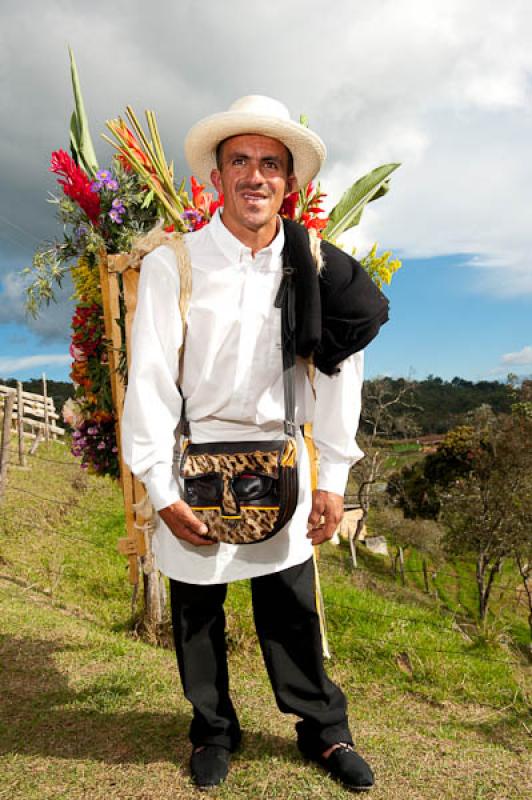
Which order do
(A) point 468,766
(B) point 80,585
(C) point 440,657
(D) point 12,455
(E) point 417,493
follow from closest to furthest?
1. (A) point 468,766
2. (C) point 440,657
3. (B) point 80,585
4. (D) point 12,455
5. (E) point 417,493

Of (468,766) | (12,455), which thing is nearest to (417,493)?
(12,455)

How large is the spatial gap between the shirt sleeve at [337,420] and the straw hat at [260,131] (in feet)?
2.71

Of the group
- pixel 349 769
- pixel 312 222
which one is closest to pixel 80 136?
pixel 312 222

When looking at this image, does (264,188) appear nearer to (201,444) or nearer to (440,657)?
(201,444)

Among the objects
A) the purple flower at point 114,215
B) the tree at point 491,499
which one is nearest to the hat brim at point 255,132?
the purple flower at point 114,215

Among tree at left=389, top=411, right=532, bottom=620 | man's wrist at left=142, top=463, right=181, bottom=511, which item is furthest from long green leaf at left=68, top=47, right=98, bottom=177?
tree at left=389, top=411, right=532, bottom=620

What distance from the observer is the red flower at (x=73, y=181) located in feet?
12.5

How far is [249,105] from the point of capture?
2588mm

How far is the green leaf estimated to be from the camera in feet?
13.7

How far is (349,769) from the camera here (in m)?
2.82

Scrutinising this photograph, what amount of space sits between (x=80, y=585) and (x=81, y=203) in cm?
568

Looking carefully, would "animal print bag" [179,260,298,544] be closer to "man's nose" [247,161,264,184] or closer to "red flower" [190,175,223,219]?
"man's nose" [247,161,264,184]

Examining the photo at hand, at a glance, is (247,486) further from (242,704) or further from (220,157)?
(242,704)

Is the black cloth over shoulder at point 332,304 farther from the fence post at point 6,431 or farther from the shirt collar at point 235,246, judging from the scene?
the fence post at point 6,431
